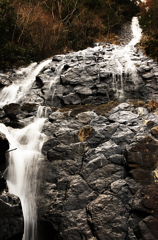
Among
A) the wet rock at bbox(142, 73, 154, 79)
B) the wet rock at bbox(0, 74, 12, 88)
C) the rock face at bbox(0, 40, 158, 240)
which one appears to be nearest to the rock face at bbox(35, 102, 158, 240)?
the rock face at bbox(0, 40, 158, 240)

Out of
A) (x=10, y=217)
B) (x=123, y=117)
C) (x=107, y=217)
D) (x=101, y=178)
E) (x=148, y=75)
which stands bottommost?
(x=107, y=217)

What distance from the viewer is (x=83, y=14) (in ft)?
45.9

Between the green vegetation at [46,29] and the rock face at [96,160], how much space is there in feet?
17.1

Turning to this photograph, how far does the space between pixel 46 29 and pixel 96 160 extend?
11.5m

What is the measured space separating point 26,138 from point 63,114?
1506 mm

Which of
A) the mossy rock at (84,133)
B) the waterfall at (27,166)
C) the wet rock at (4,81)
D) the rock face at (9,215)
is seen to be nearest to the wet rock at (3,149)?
the waterfall at (27,166)

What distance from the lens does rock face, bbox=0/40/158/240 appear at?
2877 millimetres

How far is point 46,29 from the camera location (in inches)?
467

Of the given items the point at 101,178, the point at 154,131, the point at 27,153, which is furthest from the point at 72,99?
the point at 101,178

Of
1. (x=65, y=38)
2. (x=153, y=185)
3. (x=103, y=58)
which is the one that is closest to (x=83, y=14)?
(x=65, y=38)

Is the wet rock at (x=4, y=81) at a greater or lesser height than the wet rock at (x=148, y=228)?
greater

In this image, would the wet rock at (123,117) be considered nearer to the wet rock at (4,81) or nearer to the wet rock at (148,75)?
the wet rock at (148,75)

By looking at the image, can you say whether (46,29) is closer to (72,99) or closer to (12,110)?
(72,99)

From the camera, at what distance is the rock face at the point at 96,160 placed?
9.44ft
